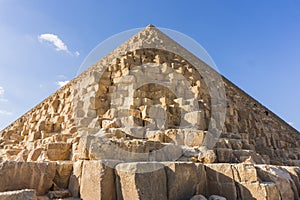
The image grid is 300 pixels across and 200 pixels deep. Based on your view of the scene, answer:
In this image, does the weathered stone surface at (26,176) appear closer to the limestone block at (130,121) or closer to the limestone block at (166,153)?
the limestone block at (166,153)

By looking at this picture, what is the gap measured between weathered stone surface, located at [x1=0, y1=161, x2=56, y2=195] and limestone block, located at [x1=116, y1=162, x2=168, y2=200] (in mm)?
1252

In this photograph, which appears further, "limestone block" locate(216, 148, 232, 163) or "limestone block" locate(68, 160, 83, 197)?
"limestone block" locate(216, 148, 232, 163)

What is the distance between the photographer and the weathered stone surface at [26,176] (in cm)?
313

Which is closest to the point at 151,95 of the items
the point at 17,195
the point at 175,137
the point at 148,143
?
the point at 175,137

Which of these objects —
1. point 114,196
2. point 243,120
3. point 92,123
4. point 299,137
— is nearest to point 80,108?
point 92,123

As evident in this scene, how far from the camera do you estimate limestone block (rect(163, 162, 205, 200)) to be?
309 centimetres

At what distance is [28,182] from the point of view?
3258 mm

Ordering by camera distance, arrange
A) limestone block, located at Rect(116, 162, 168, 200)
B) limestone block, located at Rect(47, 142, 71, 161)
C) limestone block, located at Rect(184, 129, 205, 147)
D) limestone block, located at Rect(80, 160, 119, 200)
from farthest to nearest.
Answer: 1. limestone block, located at Rect(184, 129, 205, 147)
2. limestone block, located at Rect(47, 142, 71, 161)
3. limestone block, located at Rect(80, 160, 119, 200)
4. limestone block, located at Rect(116, 162, 168, 200)

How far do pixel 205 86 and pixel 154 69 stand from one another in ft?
7.17

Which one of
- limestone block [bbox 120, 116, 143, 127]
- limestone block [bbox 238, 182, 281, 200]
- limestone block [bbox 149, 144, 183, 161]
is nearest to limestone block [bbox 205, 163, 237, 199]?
limestone block [bbox 238, 182, 281, 200]

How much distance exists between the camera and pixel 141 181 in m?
2.88

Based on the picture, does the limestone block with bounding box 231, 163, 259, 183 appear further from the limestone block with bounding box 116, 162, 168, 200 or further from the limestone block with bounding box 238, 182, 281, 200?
the limestone block with bounding box 116, 162, 168, 200

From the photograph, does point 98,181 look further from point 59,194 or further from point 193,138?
point 193,138

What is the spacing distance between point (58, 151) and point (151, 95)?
3.71 metres
